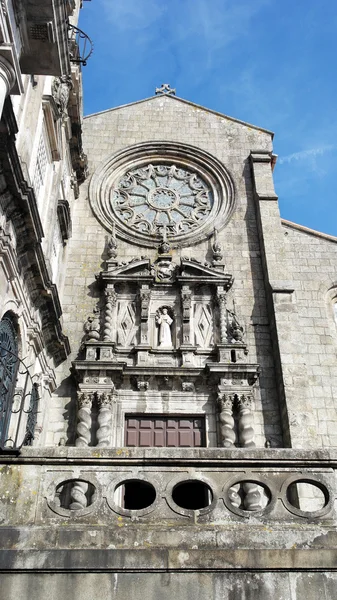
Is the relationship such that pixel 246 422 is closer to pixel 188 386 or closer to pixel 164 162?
pixel 188 386

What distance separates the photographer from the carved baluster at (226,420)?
11945 mm

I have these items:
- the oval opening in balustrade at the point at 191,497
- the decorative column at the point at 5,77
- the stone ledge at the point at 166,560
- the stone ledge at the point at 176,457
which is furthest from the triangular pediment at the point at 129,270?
the stone ledge at the point at 166,560

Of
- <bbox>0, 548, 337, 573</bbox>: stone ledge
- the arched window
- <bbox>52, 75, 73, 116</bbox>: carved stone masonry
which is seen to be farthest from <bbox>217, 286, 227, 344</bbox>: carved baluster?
<bbox>0, 548, 337, 573</bbox>: stone ledge

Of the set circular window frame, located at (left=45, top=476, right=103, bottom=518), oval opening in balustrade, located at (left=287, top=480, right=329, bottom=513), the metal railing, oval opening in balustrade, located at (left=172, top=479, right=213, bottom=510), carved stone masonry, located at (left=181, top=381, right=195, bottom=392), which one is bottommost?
circular window frame, located at (left=45, top=476, right=103, bottom=518)

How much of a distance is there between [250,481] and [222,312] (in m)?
8.48

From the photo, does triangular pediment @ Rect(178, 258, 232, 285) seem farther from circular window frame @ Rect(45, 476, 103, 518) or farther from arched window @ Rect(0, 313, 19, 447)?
circular window frame @ Rect(45, 476, 103, 518)

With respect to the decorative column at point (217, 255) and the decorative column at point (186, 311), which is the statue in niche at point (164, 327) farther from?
the decorative column at point (217, 255)

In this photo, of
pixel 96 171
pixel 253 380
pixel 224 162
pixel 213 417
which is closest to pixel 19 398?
pixel 213 417

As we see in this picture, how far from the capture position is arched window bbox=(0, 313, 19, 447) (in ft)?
31.7

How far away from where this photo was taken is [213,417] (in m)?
12.6

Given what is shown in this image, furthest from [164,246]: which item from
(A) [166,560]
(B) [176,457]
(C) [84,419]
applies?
(A) [166,560]

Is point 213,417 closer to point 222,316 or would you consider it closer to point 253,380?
point 253,380

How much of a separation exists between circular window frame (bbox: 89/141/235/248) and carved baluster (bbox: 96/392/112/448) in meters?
5.02

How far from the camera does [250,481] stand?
5.71 meters
